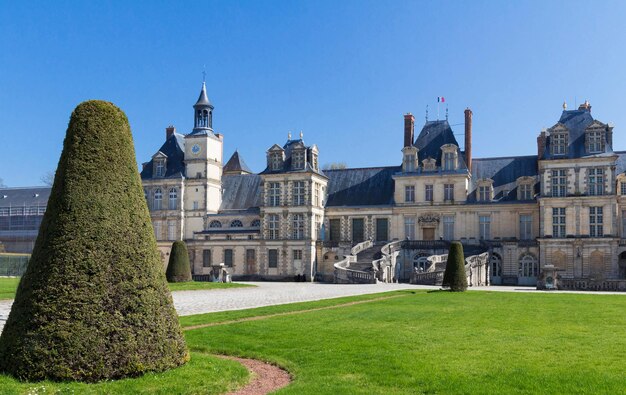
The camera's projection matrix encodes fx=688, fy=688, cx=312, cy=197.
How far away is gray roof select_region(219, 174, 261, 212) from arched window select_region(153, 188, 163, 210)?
4.76 m

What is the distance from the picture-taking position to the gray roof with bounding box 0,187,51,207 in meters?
71.9

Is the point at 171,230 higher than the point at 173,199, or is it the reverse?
the point at 173,199

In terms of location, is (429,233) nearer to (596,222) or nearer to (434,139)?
(434,139)

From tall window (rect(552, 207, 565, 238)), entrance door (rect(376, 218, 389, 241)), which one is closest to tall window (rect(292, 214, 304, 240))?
entrance door (rect(376, 218, 389, 241))

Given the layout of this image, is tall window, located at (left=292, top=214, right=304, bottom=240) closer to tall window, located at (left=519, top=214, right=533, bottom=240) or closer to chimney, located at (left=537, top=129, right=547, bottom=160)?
tall window, located at (left=519, top=214, right=533, bottom=240)

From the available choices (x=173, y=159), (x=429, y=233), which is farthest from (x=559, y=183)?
(x=173, y=159)

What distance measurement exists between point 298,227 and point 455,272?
20449mm

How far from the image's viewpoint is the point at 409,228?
4950 centimetres

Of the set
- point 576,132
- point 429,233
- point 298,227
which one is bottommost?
point 429,233

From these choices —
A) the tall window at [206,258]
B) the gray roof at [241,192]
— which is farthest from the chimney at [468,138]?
the tall window at [206,258]

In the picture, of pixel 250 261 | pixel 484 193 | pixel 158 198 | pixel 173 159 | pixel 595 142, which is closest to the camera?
pixel 595 142

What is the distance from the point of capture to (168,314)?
9.19 meters

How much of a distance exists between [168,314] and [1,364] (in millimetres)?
2099

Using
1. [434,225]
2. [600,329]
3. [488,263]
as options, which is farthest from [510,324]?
[434,225]
